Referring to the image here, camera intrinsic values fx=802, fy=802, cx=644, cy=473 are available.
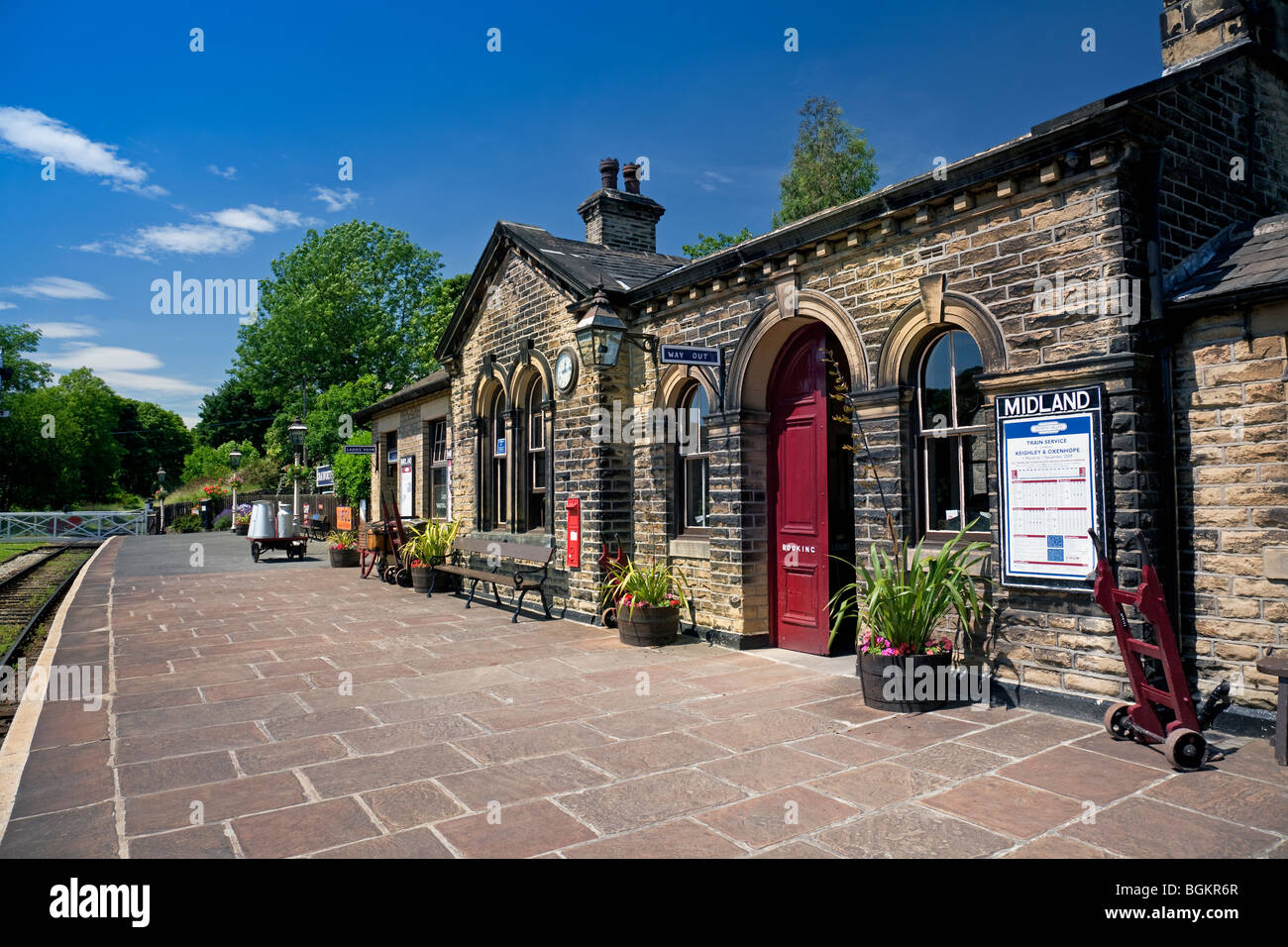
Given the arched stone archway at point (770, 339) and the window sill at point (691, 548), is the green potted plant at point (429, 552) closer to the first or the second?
the window sill at point (691, 548)

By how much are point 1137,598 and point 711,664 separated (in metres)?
3.77

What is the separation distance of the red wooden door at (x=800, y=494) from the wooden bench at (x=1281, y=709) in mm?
3576

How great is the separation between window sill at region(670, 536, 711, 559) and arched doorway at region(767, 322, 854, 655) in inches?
29.6

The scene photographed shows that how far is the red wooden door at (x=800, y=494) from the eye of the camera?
24.9ft

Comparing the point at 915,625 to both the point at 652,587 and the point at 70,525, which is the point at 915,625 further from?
the point at 70,525

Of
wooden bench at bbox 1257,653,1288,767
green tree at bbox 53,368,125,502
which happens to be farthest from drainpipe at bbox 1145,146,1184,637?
green tree at bbox 53,368,125,502

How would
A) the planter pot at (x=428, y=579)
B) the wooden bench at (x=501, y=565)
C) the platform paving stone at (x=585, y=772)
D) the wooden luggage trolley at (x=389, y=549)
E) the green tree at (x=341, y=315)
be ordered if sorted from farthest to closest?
the green tree at (x=341, y=315) → the wooden luggage trolley at (x=389, y=549) → the planter pot at (x=428, y=579) → the wooden bench at (x=501, y=565) → the platform paving stone at (x=585, y=772)

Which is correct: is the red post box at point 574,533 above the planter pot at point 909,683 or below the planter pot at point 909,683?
above

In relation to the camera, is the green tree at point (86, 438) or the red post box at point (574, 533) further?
the green tree at point (86, 438)

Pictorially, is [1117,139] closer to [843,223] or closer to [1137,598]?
[843,223]

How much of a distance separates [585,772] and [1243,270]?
16.8 ft

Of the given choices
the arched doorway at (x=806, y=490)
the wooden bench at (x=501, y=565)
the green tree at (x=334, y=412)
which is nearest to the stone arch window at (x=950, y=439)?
the arched doorway at (x=806, y=490)

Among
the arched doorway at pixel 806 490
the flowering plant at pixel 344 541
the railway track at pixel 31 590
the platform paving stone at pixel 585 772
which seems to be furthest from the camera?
the flowering plant at pixel 344 541
